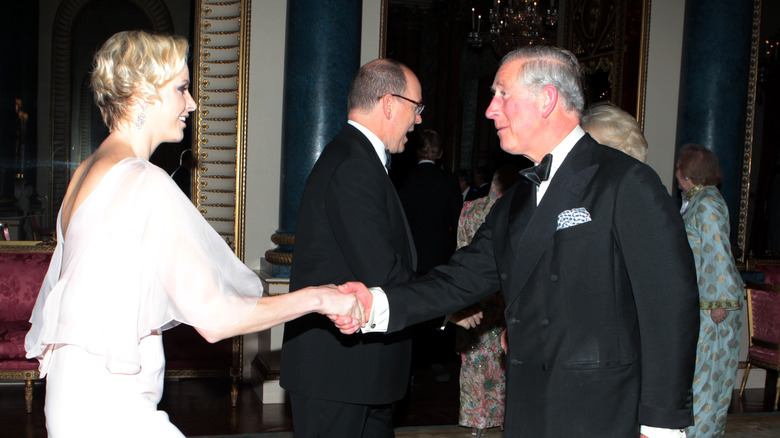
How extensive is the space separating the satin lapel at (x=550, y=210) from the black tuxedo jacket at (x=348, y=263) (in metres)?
0.57

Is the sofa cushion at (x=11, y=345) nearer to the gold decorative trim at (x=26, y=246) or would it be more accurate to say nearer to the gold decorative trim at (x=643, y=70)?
the gold decorative trim at (x=26, y=246)

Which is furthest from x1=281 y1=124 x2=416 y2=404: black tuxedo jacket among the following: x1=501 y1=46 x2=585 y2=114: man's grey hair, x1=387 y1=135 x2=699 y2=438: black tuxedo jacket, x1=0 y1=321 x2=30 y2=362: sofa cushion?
x1=0 y1=321 x2=30 y2=362: sofa cushion

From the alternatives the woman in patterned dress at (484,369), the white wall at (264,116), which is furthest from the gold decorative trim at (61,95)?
the woman in patterned dress at (484,369)

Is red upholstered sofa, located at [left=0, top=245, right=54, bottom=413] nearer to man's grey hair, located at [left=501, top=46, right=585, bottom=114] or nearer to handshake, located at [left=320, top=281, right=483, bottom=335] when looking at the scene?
handshake, located at [left=320, top=281, right=483, bottom=335]

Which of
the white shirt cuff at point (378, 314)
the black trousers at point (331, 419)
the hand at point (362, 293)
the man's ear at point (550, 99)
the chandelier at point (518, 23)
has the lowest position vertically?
the black trousers at point (331, 419)

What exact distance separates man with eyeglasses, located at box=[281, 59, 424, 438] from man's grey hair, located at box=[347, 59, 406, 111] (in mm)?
131

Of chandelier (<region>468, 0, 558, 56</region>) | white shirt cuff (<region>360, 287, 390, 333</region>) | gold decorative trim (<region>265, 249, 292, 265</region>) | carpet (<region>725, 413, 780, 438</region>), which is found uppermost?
chandelier (<region>468, 0, 558, 56</region>)

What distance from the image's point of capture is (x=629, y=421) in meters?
1.84

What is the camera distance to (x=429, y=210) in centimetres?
540

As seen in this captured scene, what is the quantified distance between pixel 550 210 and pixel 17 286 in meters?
4.41

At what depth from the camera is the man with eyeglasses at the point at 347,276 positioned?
2.43 metres

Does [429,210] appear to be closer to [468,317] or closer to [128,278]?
[468,317]

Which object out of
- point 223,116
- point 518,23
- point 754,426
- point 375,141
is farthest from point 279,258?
point 518,23

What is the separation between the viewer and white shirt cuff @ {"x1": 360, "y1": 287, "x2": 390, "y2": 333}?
7.60 feet
